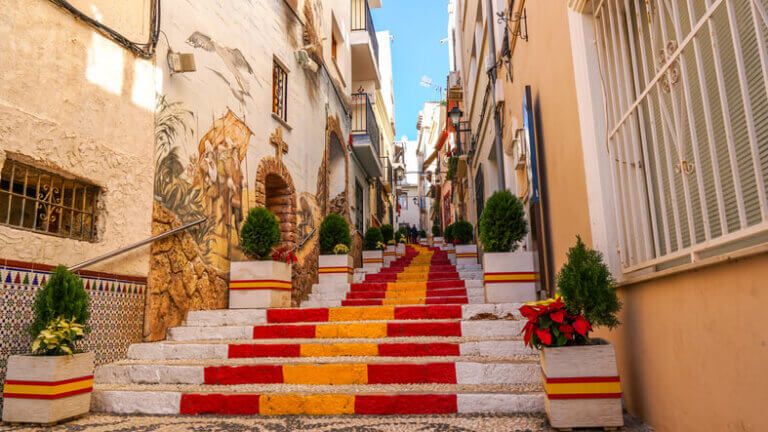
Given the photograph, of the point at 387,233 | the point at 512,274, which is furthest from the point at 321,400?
the point at 387,233

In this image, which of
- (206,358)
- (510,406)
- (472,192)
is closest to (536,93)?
(510,406)

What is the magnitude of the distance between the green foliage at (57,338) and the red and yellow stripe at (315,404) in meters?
0.92

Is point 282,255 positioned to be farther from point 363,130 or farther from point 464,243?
point 363,130

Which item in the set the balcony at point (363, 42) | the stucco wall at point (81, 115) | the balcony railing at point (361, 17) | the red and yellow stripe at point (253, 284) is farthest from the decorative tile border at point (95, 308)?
the balcony railing at point (361, 17)

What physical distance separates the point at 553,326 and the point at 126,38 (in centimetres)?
493

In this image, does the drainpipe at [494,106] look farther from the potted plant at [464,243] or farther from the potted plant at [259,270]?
the potted plant at [259,270]

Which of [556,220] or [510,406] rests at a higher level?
[556,220]

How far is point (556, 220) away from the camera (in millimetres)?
5238

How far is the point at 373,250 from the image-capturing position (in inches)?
524

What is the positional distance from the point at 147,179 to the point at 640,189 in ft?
15.4

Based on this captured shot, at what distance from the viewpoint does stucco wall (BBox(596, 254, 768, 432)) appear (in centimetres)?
192

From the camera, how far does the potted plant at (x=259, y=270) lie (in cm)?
675

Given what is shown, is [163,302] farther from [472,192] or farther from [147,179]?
[472,192]

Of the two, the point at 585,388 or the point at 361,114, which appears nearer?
the point at 585,388
